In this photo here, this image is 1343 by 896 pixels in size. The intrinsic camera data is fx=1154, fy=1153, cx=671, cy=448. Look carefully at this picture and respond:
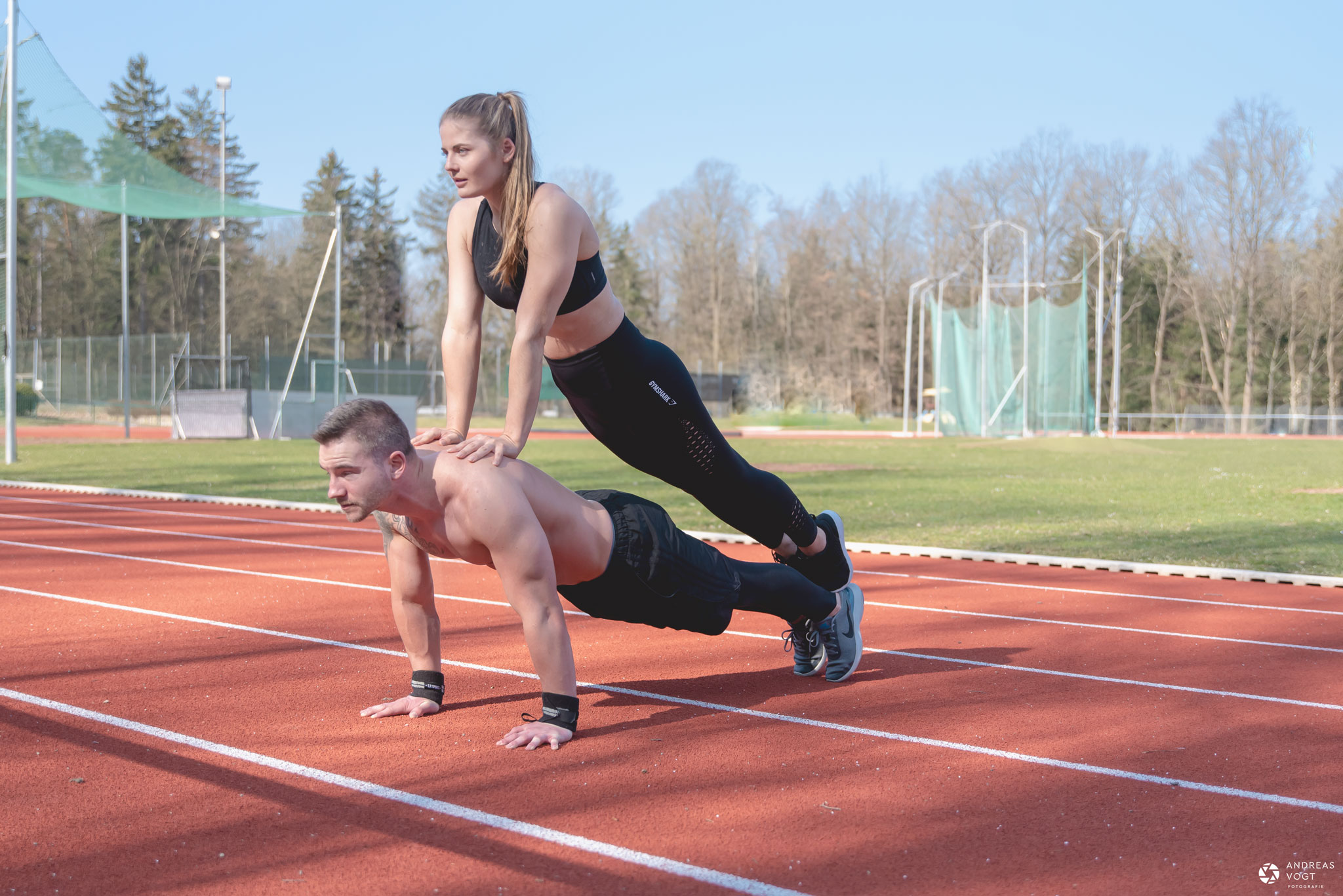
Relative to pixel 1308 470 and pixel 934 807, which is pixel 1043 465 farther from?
pixel 934 807

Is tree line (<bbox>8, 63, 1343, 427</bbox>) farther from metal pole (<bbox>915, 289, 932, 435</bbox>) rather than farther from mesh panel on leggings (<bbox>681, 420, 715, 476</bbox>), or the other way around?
mesh panel on leggings (<bbox>681, 420, 715, 476</bbox>)

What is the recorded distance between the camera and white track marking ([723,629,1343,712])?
14.2ft

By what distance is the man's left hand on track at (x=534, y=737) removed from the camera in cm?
357

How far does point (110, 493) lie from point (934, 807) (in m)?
12.4

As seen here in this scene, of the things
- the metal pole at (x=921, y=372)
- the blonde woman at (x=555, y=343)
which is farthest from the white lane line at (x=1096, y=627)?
the metal pole at (x=921, y=372)

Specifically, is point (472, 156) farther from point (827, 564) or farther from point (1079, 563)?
point (1079, 563)

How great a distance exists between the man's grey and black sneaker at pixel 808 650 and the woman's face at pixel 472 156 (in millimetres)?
2166

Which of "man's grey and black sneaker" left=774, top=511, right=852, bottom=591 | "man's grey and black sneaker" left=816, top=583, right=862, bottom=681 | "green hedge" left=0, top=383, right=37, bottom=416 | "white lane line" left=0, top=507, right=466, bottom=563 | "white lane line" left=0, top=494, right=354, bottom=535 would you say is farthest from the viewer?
"green hedge" left=0, top=383, right=37, bottom=416

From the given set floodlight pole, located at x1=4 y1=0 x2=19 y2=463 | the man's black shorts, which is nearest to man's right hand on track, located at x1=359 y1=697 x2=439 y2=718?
the man's black shorts

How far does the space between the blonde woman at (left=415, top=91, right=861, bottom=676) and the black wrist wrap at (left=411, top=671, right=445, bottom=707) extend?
874 millimetres

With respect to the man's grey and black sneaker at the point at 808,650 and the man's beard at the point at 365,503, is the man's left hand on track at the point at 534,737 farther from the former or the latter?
the man's grey and black sneaker at the point at 808,650

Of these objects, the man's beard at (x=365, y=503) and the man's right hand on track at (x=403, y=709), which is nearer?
the man's beard at (x=365, y=503)

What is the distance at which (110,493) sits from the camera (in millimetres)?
13234

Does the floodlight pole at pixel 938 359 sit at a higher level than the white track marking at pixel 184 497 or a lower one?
higher
